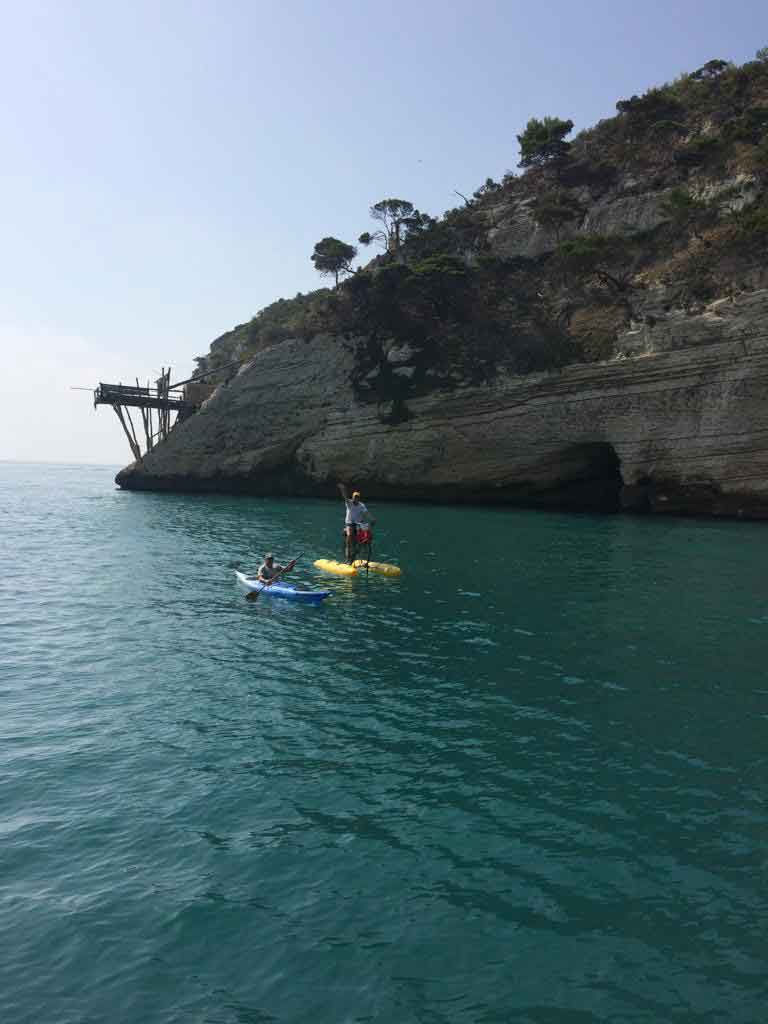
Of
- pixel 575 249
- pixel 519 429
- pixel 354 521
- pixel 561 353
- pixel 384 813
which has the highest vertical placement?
pixel 575 249

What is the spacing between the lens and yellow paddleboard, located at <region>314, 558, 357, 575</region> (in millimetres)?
29078

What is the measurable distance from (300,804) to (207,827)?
135cm

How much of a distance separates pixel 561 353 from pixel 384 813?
4556cm

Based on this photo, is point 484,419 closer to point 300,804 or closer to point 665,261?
point 665,261

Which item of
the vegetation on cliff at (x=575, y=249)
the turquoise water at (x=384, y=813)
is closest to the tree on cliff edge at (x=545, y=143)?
the vegetation on cliff at (x=575, y=249)

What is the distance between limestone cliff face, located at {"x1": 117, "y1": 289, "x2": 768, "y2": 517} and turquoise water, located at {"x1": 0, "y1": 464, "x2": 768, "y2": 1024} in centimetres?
2405

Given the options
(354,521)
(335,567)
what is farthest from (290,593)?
(354,521)

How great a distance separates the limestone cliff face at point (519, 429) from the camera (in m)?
43.9

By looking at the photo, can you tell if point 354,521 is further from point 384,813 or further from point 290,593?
point 384,813

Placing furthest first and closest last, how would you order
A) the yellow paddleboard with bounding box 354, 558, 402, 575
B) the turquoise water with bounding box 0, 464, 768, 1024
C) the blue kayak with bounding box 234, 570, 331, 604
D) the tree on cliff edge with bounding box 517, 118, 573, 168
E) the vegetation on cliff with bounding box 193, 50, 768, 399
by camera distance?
1. the tree on cliff edge with bounding box 517, 118, 573, 168
2. the vegetation on cliff with bounding box 193, 50, 768, 399
3. the yellow paddleboard with bounding box 354, 558, 402, 575
4. the blue kayak with bounding box 234, 570, 331, 604
5. the turquoise water with bounding box 0, 464, 768, 1024

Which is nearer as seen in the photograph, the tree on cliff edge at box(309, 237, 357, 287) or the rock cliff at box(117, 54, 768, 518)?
the rock cliff at box(117, 54, 768, 518)

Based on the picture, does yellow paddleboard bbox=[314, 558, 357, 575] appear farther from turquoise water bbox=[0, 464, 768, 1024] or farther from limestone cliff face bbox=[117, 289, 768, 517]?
limestone cliff face bbox=[117, 289, 768, 517]

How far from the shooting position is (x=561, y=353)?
51625mm

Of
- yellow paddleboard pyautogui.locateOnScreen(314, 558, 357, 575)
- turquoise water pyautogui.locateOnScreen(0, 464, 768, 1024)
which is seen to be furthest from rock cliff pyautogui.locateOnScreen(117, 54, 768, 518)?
yellow paddleboard pyautogui.locateOnScreen(314, 558, 357, 575)
